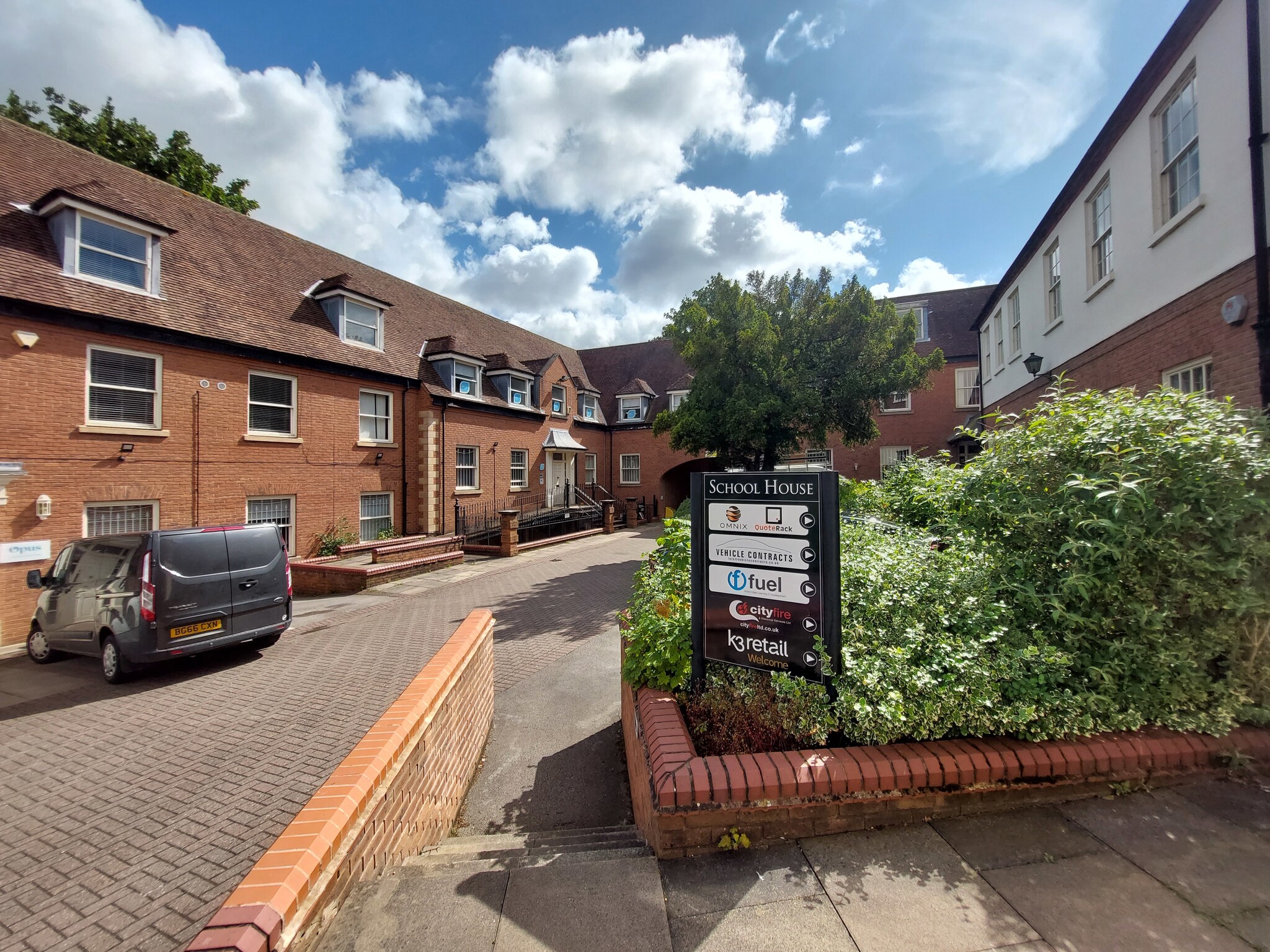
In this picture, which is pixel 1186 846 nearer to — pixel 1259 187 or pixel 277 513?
pixel 1259 187

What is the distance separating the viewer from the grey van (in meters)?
6.17

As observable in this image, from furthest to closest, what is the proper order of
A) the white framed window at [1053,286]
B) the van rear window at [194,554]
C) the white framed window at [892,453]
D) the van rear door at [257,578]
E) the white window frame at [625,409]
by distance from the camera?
the white window frame at [625,409] → the white framed window at [892,453] → the white framed window at [1053,286] → the van rear door at [257,578] → the van rear window at [194,554]

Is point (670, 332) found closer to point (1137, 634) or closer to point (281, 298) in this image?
point (281, 298)

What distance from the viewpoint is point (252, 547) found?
7.07 metres

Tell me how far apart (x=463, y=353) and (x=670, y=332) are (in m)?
7.46

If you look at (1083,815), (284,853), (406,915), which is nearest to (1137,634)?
(1083,815)

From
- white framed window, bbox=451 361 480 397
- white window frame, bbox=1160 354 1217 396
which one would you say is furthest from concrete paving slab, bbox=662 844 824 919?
white framed window, bbox=451 361 480 397

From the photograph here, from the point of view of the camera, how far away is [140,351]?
35.4 ft

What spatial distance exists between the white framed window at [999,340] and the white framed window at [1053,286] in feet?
12.6

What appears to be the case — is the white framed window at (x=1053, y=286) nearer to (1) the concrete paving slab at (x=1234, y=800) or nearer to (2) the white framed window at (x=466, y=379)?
(1) the concrete paving slab at (x=1234, y=800)

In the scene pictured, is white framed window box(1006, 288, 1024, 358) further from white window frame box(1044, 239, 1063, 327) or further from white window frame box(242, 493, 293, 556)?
white window frame box(242, 493, 293, 556)

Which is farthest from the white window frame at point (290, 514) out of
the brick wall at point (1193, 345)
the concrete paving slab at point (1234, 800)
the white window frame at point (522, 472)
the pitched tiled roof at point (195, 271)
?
the brick wall at point (1193, 345)

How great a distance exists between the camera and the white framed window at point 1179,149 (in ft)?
23.0

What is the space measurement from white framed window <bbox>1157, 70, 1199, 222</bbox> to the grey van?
13.7m
